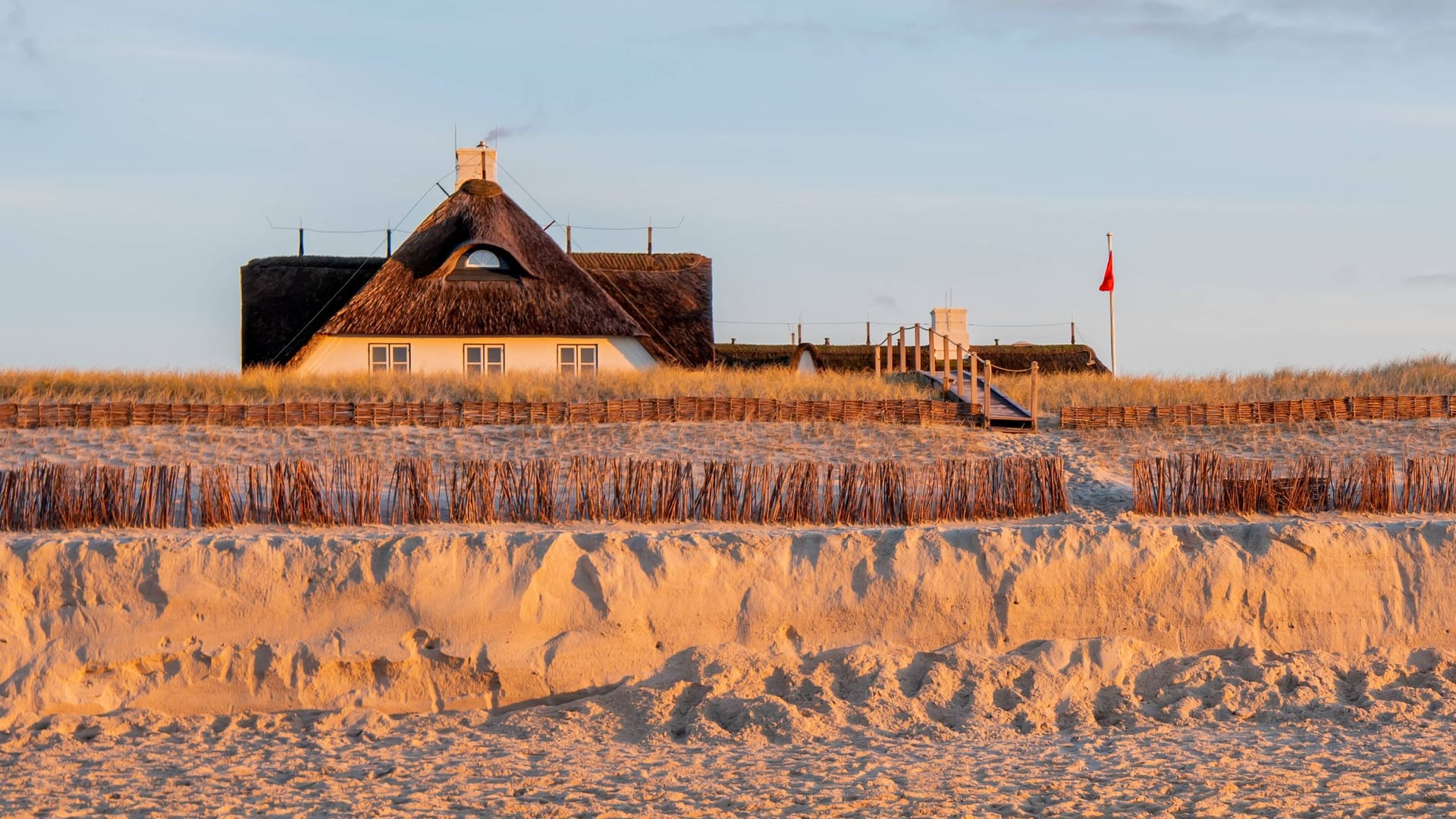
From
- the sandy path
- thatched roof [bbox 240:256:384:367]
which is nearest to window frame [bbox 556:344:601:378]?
thatched roof [bbox 240:256:384:367]

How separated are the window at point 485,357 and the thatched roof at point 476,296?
35 cm

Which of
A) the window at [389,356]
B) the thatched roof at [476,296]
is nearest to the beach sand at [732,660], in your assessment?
the thatched roof at [476,296]

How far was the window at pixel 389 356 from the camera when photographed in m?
26.4

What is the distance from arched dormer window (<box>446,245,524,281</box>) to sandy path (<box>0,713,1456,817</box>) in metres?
19.7

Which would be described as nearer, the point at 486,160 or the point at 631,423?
the point at 631,423

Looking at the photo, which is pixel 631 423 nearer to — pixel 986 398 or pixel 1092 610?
pixel 986 398

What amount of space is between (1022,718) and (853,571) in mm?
1410

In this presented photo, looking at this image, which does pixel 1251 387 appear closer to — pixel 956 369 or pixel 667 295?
pixel 956 369

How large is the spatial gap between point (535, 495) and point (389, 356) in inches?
619

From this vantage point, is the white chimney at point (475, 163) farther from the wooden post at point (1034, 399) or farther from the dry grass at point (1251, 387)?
the wooden post at point (1034, 399)

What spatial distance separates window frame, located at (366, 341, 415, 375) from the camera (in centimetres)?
2636

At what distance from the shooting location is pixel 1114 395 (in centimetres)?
2070

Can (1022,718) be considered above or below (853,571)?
below

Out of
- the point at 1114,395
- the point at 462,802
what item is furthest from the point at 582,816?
the point at 1114,395
